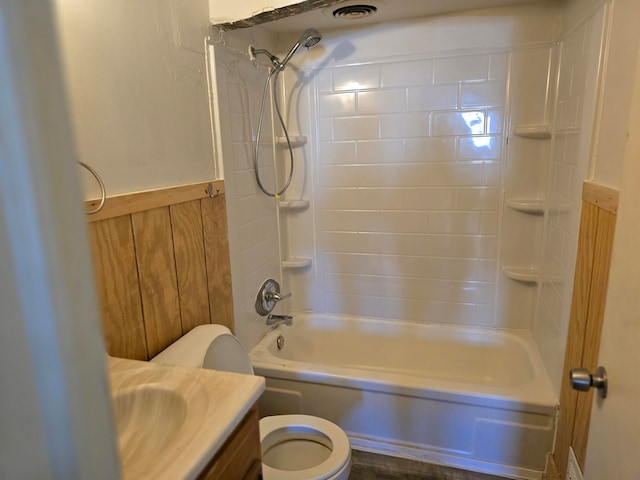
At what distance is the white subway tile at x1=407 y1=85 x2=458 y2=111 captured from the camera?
2123 mm

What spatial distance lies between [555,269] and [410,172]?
87 cm

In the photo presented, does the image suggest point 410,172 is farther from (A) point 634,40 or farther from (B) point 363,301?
(A) point 634,40

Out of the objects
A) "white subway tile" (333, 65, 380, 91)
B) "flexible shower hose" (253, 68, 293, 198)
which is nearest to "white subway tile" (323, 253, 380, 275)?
"flexible shower hose" (253, 68, 293, 198)

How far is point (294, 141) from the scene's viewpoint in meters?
2.36

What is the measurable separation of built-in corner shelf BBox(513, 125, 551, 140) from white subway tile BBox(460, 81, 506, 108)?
16 centimetres

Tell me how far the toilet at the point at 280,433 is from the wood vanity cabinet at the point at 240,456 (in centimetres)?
38

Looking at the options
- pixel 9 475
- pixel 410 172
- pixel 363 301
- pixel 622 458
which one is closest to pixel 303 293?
pixel 363 301

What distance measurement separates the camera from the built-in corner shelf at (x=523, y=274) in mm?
2123

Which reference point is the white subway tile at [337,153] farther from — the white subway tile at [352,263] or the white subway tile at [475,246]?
the white subway tile at [475,246]

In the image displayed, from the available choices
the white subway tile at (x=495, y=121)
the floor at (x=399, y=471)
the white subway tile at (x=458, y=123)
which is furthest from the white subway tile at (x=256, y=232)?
the white subway tile at (x=495, y=121)

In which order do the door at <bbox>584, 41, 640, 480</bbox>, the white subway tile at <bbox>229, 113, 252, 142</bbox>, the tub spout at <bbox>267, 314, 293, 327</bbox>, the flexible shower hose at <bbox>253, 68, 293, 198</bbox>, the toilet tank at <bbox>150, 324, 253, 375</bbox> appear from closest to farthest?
the door at <bbox>584, 41, 640, 480</bbox> < the toilet tank at <bbox>150, 324, 253, 375</bbox> < the white subway tile at <bbox>229, 113, 252, 142</bbox> < the flexible shower hose at <bbox>253, 68, 293, 198</bbox> < the tub spout at <bbox>267, 314, 293, 327</bbox>

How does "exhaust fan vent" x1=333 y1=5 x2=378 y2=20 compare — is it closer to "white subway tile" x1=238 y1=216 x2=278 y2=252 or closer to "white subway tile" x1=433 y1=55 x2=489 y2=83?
"white subway tile" x1=433 y1=55 x2=489 y2=83

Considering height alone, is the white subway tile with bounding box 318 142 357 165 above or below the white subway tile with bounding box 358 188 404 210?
above

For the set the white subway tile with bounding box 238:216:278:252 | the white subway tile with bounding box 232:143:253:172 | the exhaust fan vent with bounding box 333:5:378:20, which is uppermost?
the exhaust fan vent with bounding box 333:5:378:20
